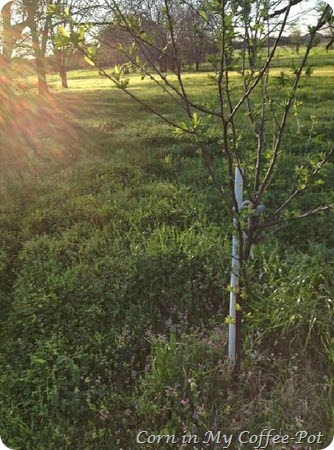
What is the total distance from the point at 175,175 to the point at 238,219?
4.31 metres

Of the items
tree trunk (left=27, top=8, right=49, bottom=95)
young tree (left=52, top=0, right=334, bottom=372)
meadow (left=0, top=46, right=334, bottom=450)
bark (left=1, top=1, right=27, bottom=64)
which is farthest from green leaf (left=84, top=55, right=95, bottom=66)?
tree trunk (left=27, top=8, right=49, bottom=95)

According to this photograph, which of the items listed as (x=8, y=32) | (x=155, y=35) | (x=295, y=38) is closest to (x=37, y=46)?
(x=8, y=32)

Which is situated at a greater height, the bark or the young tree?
the bark

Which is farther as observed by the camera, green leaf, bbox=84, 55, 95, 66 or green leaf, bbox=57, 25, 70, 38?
green leaf, bbox=84, 55, 95, 66

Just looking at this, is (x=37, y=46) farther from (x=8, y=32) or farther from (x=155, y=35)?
(x=155, y=35)

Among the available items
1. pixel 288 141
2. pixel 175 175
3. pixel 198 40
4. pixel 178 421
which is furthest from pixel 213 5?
pixel 288 141

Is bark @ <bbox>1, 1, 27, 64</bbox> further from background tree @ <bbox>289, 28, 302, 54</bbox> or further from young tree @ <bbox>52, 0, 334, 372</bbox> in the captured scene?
background tree @ <bbox>289, 28, 302, 54</bbox>

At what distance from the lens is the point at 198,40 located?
8.11 feet

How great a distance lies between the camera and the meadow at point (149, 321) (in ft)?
8.48

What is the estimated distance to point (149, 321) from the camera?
3322 mm

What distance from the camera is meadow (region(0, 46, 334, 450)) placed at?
2586 millimetres

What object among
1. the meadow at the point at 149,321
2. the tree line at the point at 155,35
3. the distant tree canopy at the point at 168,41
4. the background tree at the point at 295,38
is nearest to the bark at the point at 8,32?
the tree line at the point at 155,35

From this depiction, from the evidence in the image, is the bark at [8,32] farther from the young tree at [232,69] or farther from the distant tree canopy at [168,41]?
the young tree at [232,69]

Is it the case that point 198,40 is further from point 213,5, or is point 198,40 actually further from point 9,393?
point 9,393
